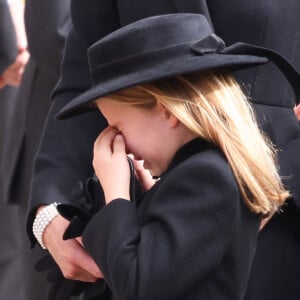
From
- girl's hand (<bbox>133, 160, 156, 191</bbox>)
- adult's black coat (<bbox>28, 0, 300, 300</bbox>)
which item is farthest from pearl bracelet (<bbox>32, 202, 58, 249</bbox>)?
girl's hand (<bbox>133, 160, 156, 191</bbox>)

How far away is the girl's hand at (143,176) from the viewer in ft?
3.39

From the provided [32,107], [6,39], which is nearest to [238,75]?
[32,107]

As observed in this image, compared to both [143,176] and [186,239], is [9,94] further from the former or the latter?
[186,239]

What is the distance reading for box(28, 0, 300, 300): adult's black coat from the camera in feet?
3.11

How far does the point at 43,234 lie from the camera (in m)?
1.07

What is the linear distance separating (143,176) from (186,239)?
0.80 ft

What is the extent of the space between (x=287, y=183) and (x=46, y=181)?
1.30ft

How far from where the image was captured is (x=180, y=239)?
81cm

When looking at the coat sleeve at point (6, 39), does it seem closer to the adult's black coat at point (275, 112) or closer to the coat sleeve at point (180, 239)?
the adult's black coat at point (275, 112)

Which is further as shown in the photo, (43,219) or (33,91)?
(33,91)

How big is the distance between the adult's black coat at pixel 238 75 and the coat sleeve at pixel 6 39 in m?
0.87

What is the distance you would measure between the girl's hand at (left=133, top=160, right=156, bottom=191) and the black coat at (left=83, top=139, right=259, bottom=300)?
0.17 m

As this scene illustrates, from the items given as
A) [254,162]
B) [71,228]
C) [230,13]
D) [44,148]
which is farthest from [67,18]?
[254,162]

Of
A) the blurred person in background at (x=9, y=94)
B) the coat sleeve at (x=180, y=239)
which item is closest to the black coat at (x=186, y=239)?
the coat sleeve at (x=180, y=239)
